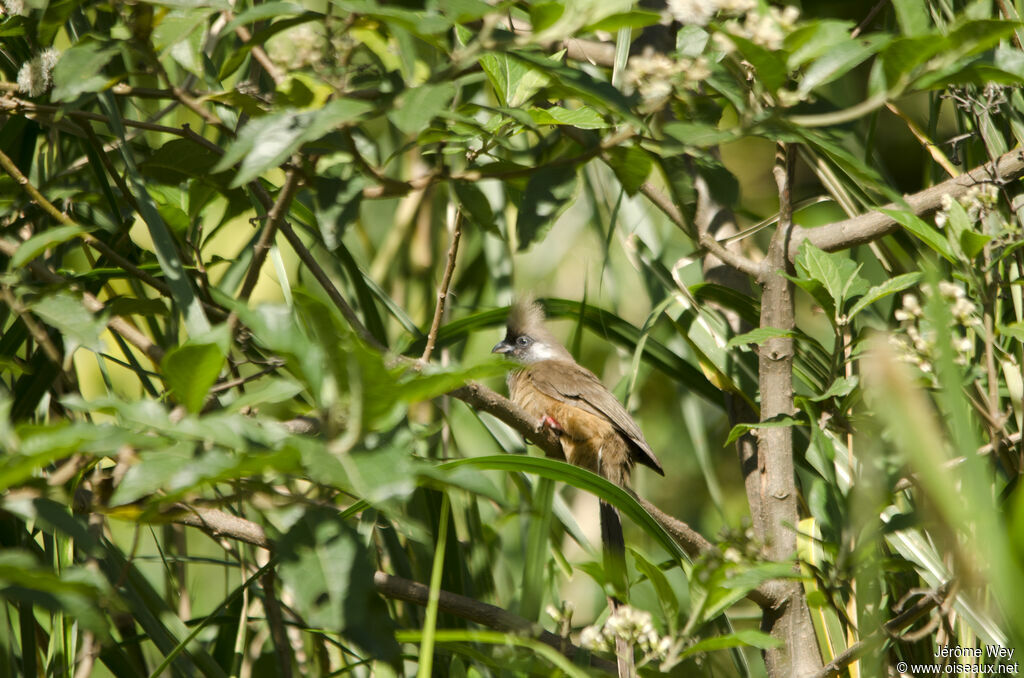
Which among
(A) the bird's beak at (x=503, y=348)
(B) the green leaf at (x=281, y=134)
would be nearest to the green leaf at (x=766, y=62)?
(B) the green leaf at (x=281, y=134)

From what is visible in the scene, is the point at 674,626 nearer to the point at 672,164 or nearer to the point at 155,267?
the point at 672,164

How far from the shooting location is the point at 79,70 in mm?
1553

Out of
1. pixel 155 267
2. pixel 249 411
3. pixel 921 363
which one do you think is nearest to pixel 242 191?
pixel 155 267

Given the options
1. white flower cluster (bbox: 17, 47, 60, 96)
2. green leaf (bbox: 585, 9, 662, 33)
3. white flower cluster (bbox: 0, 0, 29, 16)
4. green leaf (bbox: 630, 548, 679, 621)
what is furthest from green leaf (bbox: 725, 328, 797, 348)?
white flower cluster (bbox: 0, 0, 29, 16)

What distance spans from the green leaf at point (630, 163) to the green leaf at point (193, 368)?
94cm

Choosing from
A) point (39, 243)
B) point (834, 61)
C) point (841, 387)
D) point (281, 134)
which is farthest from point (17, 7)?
point (841, 387)

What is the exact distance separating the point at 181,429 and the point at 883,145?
5395 mm

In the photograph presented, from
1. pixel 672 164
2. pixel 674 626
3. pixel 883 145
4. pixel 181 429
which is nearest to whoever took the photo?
pixel 181 429

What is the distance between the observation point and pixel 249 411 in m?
2.12

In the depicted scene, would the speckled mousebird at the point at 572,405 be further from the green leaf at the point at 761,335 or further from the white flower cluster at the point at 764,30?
the white flower cluster at the point at 764,30

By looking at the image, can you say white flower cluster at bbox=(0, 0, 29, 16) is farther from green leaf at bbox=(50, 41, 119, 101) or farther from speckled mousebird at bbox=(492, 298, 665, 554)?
speckled mousebird at bbox=(492, 298, 665, 554)

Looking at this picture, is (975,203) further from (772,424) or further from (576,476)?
(576,476)

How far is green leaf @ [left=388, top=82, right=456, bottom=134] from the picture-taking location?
1326 millimetres

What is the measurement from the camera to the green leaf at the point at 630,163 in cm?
186
